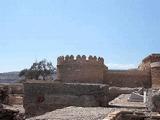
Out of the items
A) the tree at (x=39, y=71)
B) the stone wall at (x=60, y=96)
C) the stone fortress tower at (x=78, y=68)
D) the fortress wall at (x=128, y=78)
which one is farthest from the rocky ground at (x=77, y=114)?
the tree at (x=39, y=71)

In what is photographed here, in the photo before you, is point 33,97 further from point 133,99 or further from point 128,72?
point 128,72

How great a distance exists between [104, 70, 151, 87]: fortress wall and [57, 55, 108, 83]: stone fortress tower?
128 centimetres

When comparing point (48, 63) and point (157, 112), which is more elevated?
point (48, 63)

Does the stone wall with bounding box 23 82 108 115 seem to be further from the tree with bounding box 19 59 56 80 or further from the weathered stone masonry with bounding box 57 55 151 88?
the tree with bounding box 19 59 56 80

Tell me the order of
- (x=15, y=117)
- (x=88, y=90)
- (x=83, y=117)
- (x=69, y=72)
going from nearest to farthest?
(x=15, y=117) → (x=83, y=117) → (x=88, y=90) → (x=69, y=72)

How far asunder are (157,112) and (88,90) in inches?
169

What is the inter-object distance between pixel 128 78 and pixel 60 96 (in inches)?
519

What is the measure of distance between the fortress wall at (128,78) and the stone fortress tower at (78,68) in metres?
1.28

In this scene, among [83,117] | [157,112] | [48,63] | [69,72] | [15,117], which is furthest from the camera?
[48,63]

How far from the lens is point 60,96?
550 inches

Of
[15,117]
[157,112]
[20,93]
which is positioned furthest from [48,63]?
[15,117]

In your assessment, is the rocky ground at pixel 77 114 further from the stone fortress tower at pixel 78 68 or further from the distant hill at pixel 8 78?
the distant hill at pixel 8 78

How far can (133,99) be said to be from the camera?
15.5m

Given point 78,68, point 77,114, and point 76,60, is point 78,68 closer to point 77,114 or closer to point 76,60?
point 76,60
